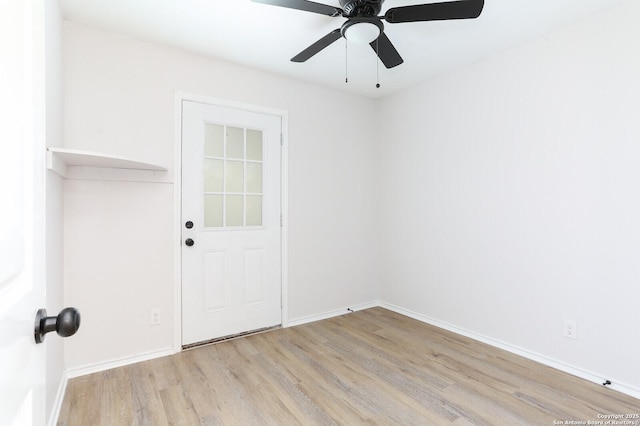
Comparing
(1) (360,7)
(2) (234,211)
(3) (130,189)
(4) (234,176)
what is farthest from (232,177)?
(1) (360,7)

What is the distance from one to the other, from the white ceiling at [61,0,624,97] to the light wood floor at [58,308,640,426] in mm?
2550

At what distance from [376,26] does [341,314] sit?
288cm

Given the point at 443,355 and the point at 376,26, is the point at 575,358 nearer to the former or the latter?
the point at 443,355

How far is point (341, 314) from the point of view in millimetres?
3686

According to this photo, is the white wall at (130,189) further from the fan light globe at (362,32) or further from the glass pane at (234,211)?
the fan light globe at (362,32)

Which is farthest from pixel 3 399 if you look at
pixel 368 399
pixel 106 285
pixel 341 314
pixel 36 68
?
pixel 341 314

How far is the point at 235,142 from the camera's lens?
3053mm

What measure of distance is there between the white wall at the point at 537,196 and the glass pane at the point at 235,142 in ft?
6.00

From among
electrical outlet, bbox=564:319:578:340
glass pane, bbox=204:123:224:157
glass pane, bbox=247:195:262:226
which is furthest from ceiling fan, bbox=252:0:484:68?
electrical outlet, bbox=564:319:578:340

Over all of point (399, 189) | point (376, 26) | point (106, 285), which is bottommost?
point (106, 285)

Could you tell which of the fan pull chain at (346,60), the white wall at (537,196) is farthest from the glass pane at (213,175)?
the white wall at (537,196)

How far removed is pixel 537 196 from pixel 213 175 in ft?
8.94

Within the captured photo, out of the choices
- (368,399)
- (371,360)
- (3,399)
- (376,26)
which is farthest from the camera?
(371,360)

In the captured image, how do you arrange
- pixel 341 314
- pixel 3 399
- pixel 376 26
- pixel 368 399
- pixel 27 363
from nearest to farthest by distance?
pixel 3 399, pixel 27 363, pixel 376 26, pixel 368 399, pixel 341 314
